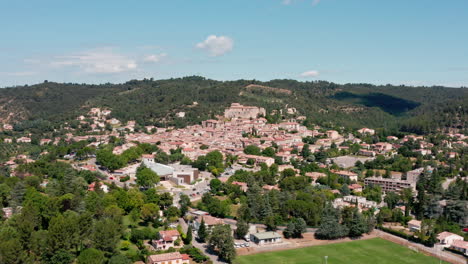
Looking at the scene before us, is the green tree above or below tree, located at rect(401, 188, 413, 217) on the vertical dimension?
below

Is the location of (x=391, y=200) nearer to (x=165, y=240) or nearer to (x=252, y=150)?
(x=252, y=150)

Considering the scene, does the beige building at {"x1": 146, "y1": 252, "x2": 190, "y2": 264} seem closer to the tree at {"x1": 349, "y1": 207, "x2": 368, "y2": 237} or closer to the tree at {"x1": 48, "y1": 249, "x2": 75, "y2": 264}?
the tree at {"x1": 48, "y1": 249, "x2": 75, "y2": 264}

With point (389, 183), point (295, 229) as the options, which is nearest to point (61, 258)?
point (295, 229)

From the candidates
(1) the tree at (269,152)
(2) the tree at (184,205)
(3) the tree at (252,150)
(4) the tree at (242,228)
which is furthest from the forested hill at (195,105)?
(4) the tree at (242,228)

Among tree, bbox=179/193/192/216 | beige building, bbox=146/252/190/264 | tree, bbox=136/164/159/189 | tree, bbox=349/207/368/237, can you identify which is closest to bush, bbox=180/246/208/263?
beige building, bbox=146/252/190/264

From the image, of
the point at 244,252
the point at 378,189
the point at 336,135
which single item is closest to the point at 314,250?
the point at 244,252

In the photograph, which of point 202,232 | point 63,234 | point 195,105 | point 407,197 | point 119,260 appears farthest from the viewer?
point 195,105
